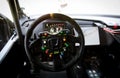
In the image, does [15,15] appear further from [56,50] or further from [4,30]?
[4,30]

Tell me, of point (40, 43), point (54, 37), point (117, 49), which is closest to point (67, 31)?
point (54, 37)

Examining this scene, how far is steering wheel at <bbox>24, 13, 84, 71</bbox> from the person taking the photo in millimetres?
1715

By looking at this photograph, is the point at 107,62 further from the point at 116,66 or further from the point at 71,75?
the point at 71,75

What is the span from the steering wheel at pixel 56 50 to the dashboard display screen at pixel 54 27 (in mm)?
46

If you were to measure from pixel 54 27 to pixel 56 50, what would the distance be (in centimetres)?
22

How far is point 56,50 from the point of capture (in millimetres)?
1761

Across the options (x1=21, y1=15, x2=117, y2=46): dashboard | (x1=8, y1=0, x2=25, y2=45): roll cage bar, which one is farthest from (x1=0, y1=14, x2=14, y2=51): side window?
(x1=8, y1=0, x2=25, y2=45): roll cage bar

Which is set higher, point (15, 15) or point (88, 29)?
Answer: point (15, 15)

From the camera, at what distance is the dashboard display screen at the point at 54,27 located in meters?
1.82

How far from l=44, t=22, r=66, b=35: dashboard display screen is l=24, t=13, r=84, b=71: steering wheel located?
5 cm

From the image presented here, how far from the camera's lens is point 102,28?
2.23m

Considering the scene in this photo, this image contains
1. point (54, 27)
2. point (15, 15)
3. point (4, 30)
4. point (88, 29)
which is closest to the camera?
point (15, 15)

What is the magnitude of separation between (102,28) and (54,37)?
0.69 m

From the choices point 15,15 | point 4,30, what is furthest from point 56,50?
point 4,30
